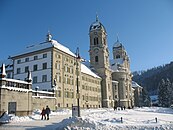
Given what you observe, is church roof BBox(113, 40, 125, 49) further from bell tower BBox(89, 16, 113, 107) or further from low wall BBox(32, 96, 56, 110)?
low wall BBox(32, 96, 56, 110)

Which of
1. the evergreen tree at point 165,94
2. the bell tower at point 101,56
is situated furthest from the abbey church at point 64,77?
the evergreen tree at point 165,94

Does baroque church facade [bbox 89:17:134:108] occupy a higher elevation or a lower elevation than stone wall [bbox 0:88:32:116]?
higher

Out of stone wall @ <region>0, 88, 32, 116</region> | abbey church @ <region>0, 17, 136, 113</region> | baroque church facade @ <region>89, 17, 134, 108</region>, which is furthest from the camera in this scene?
baroque church facade @ <region>89, 17, 134, 108</region>

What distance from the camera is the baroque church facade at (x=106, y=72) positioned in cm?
8957

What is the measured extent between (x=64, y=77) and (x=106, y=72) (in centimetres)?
3589

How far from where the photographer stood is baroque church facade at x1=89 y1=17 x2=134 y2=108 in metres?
89.6

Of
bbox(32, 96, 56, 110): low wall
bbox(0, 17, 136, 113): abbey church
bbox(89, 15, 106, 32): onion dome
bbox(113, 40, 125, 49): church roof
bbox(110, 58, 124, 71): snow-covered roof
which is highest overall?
bbox(89, 15, 106, 32): onion dome

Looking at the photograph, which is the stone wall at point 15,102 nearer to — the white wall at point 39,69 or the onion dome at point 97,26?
the white wall at point 39,69

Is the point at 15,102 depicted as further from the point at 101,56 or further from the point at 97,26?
the point at 97,26

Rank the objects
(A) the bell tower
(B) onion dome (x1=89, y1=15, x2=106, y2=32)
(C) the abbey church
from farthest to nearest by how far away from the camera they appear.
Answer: (B) onion dome (x1=89, y1=15, x2=106, y2=32)
(A) the bell tower
(C) the abbey church

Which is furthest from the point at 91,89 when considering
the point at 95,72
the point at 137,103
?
the point at 137,103

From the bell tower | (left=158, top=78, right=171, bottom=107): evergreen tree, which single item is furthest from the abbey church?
(left=158, top=78, right=171, bottom=107): evergreen tree

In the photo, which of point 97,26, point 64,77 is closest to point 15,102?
point 64,77

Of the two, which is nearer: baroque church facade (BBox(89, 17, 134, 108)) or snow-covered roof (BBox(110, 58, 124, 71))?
baroque church facade (BBox(89, 17, 134, 108))
